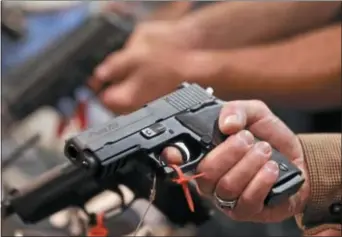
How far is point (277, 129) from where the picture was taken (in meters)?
0.84

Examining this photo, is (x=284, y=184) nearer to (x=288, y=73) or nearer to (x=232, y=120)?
(x=232, y=120)

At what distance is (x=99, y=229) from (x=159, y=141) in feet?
0.86

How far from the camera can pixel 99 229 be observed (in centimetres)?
96

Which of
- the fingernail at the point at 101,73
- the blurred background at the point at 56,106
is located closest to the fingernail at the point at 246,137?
the blurred background at the point at 56,106

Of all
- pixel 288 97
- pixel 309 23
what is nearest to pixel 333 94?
pixel 288 97

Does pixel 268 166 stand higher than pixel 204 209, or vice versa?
pixel 268 166

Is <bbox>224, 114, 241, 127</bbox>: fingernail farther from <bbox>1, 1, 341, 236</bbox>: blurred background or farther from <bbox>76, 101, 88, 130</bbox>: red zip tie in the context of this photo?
<bbox>76, 101, 88, 130</bbox>: red zip tie

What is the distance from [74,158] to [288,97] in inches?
23.1

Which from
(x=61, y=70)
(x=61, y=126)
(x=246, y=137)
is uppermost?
(x=246, y=137)

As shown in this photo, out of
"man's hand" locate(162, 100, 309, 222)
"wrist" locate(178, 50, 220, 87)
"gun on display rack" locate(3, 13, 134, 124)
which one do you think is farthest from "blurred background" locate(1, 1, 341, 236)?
"man's hand" locate(162, 100, 309, 222)

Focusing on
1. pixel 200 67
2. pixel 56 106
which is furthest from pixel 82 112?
pixel 200 67

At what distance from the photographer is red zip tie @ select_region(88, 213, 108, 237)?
0.95 meters

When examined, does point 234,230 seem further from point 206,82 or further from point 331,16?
point 331,16

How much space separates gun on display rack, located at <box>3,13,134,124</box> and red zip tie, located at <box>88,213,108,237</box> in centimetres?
36
